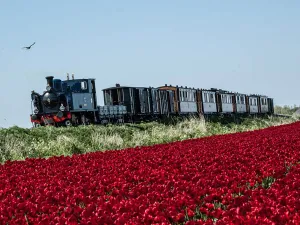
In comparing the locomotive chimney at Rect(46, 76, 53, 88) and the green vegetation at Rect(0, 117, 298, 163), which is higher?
the locomotive chimney at Rect(46, 76, 53, 88)

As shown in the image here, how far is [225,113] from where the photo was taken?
175ft

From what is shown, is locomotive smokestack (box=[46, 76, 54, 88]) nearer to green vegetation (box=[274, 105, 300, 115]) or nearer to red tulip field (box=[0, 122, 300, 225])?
red tulip field (box=[0, 122, 300, 225])

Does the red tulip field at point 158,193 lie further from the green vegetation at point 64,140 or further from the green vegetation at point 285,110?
the green vegetation at point 285,110

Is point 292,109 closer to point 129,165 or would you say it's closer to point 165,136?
point 165,136

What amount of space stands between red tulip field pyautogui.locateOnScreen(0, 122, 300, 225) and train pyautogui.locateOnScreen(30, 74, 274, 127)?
17723mm

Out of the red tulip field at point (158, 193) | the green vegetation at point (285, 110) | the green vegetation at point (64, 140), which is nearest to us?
the red tulip field at point (158, 193)

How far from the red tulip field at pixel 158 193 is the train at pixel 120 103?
17.7 metres

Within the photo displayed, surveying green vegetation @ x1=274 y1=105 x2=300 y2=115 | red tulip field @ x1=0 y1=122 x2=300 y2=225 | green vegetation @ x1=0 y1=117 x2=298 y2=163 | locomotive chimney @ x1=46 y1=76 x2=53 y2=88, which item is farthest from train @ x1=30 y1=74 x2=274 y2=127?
green vegetation @ x1=274 y1=105 x2=300 y2=115

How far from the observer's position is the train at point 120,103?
28711mm

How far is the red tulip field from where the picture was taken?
16.4 feet

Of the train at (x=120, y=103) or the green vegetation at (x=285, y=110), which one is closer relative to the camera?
the train at (x=120, y=103)

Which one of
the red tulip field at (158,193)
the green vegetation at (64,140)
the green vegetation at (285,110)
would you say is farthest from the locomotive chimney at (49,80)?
the green vegetation at (285,110)

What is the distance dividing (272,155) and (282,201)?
531 centimetres

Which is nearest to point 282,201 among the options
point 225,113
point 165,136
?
point 165,136
